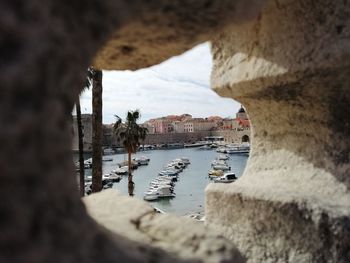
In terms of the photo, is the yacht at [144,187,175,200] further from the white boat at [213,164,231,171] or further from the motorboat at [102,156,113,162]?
the motorboat at [102,156,113,162]

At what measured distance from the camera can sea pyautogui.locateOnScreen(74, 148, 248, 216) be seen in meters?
33.2

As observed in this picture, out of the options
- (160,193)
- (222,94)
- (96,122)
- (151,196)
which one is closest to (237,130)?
(160,193)

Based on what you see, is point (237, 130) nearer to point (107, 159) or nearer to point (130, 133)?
point (107, 159)

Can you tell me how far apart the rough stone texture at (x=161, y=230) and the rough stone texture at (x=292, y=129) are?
2.29 ft

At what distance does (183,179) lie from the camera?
47.8m

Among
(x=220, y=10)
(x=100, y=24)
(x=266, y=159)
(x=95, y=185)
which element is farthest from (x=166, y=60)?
(x=95, y=185)

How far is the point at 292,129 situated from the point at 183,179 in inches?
1804

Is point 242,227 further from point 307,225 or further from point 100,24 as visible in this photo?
point 100,24

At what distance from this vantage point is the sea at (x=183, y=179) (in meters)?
33.2

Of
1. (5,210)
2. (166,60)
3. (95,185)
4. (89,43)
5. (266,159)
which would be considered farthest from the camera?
(95,185)

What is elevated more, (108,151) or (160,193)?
(108,151)

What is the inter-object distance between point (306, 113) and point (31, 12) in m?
1.58

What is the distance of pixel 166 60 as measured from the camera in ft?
5.12

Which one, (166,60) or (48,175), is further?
(166,60)
